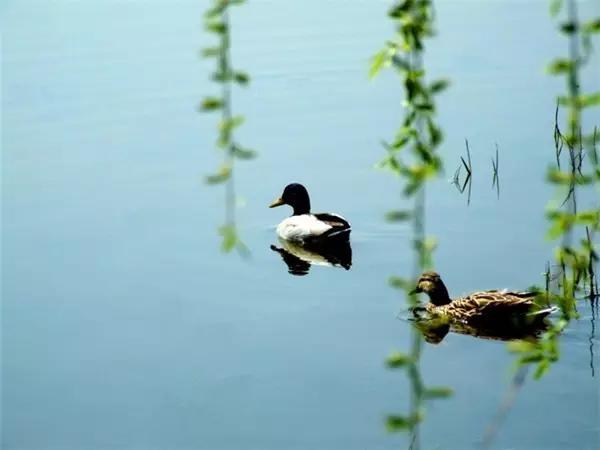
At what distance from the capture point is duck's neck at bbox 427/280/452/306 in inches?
398

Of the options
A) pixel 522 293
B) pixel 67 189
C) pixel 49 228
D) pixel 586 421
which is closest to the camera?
pixel 586 421

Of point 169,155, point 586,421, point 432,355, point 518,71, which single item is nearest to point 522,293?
point 432,355

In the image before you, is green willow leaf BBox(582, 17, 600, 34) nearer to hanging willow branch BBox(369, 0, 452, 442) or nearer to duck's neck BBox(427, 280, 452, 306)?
hanging willow branch BBox(369, 0, 452, 442)

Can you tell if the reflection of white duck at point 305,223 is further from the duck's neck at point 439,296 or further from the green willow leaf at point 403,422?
the green willow leaf at point 403,422

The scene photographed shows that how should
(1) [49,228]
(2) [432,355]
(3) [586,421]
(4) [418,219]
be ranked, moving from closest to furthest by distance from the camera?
(4) [418,219]
(3) [586,421]
(2) [432,355]
(1) [49,228]

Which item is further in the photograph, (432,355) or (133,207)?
(133,207)

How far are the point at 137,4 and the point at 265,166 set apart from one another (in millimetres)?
7036

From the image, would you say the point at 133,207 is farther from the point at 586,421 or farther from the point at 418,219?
the point at 418,219

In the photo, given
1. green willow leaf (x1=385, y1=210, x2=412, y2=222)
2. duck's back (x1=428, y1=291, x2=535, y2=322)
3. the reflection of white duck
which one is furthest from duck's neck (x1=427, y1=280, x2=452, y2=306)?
green willow leaf (x1=385, y1=210, x2=412, y2=222)

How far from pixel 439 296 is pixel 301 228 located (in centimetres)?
241

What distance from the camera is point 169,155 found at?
13.5 m

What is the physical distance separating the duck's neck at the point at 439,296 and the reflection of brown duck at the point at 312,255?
1184 mm

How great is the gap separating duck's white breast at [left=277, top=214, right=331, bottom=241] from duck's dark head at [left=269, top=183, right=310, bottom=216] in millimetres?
138

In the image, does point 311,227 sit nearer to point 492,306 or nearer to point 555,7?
point 492,306
